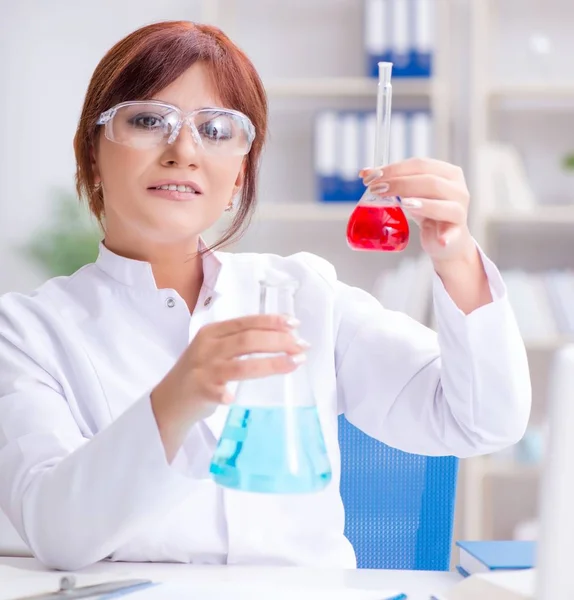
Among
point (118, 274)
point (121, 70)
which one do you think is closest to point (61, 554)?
point (118, 274)

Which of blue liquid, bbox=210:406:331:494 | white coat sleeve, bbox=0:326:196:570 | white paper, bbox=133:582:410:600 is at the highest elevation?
blue liquid, bbox=210:406:331:494

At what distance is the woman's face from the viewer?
136 cm

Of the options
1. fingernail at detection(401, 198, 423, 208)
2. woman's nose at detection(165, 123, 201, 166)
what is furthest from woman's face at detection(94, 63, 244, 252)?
fingernail at detection(401, 198, 423, 208)

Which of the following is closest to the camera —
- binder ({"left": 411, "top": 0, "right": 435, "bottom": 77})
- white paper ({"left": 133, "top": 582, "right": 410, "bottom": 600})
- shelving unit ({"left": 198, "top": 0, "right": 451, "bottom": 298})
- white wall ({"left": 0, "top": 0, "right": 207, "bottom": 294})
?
white paper ({"left": 133, "top": 582, "right": 410, "bottom": 600})

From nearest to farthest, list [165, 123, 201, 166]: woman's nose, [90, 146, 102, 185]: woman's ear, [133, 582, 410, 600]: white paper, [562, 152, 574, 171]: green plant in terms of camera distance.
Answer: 1. [133, 582, 410, 600]: white paper
2. [165, 123, 201, 166]: woman's nose
3. [90, 146, 102, 185]: woman's ear
4. [562, 152, 574, 171]: green plant

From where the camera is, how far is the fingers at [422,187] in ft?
3.71

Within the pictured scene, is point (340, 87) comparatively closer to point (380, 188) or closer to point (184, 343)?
point (184, 343)

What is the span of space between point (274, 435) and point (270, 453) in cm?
2

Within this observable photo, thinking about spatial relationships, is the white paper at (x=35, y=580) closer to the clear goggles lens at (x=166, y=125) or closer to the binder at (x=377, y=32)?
the clear goggles lens at (x=166, y=125)

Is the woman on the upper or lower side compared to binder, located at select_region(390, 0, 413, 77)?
lower

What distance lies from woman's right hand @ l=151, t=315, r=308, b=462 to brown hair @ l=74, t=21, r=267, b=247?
1.90ft

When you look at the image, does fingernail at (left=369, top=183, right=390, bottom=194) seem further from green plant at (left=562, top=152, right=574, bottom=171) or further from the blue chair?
green plant at (left=562, top=152, right=574, bottom=171)

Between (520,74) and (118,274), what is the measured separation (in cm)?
276

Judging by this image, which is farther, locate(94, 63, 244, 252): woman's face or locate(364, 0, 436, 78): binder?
locate(364, 0, 436, 78): binder
